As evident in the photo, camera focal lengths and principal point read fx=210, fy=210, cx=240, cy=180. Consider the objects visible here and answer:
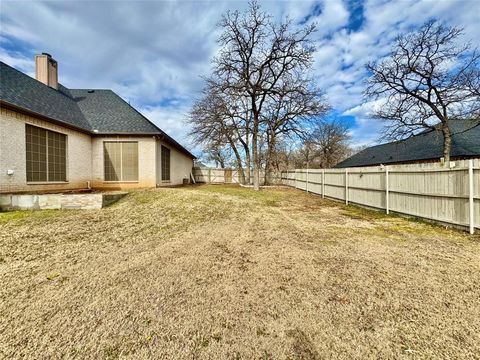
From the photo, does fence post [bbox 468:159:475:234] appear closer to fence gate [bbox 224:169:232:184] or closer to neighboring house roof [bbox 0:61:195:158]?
neighboring house roof [bbox 0:61:195:158]

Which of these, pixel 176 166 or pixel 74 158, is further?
pixel 176 166

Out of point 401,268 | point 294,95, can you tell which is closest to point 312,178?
point 294,95

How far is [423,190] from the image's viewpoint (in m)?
6.14

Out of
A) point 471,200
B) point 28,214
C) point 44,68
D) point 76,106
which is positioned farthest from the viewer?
point 76,106

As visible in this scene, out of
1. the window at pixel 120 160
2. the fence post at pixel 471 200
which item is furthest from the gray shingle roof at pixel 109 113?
the fence post at pixel 471 200

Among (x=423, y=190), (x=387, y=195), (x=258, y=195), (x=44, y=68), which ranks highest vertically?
(x=44, y=68)

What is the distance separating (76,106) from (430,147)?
28581 mm

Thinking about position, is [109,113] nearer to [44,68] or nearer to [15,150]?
[44,68]

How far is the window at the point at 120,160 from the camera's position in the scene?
11789mm

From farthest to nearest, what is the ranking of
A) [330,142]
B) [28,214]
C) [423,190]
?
[330,142] < [28,214] < [423,190]

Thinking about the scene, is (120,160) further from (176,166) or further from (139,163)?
(176,166)

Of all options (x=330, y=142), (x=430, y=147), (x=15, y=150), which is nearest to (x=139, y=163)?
(x=15, y=150)

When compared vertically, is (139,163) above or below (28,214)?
above

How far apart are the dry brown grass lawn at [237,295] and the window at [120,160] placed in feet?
23.3
